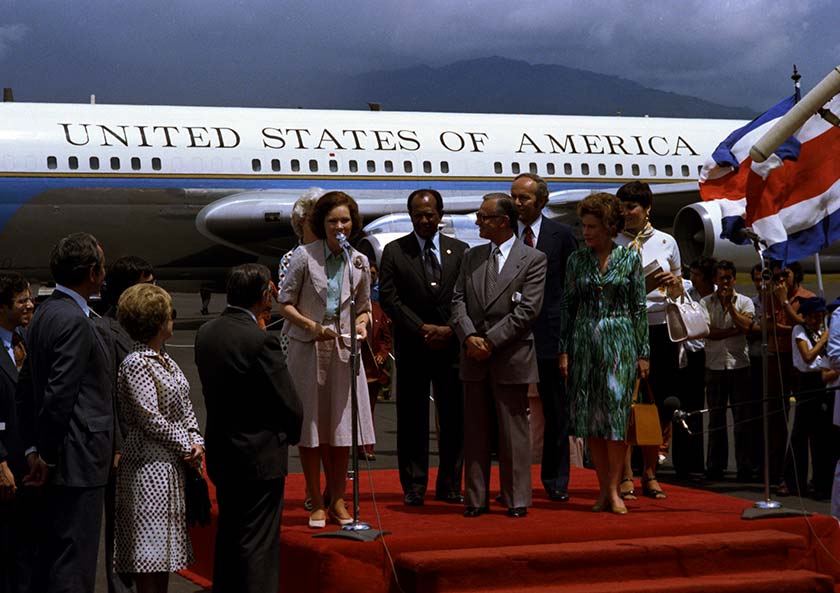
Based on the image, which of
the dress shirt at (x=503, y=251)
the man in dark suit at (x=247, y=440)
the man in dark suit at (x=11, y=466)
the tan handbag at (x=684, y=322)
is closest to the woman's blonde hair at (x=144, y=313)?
the man in dark suit at (x=247, y=440)

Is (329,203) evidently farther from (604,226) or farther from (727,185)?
(727,185)

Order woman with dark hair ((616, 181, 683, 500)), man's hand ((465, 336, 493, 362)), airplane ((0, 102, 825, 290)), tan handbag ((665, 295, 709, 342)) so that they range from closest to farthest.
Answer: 1. man's hand ((465, 336, 493, 362))
2. woman with dark hair ((616, 181, 683, 500))
3. tan handbag ((665, 295, 709, 342))
4. airplane ((0, 102, 825, 290))

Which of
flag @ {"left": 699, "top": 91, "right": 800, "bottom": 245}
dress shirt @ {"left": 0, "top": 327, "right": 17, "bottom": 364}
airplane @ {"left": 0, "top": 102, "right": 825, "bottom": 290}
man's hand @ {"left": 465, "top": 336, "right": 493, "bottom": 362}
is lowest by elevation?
man's hand @ {"left": 465, "top": 336, "right": 493, "bottom": 362}

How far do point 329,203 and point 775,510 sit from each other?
2.78 metres

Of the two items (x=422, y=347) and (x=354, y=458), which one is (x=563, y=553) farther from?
(x=422, y=347)

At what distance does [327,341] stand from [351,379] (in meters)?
0.31

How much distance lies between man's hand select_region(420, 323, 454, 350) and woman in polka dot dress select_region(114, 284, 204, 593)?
1943 millimetres

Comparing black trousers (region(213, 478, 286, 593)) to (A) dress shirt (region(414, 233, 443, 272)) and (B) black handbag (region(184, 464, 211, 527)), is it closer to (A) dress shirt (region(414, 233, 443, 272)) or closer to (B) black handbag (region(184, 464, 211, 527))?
(B) black handbag (region(184, 464, 211, 527))

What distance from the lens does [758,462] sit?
33.1ft

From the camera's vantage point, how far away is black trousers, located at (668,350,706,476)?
10.0m

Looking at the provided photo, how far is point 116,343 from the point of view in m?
6.20

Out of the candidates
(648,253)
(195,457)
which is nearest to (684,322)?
(648,253)

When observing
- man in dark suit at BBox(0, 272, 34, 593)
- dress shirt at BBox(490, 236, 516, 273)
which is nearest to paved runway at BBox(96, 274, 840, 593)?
man in dark suit at BBox(0, 272, 34, 593)

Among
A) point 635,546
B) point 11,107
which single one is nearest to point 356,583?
point 635,546
